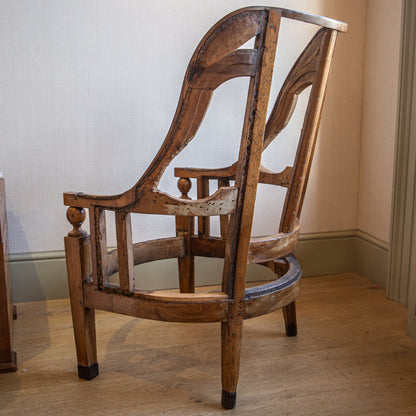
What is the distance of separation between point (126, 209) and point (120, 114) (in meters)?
0.96

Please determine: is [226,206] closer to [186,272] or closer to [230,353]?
[230,353]

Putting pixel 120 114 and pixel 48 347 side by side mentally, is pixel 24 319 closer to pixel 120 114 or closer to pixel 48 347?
pixel 48 347

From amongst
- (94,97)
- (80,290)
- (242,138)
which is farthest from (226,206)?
(94,97)

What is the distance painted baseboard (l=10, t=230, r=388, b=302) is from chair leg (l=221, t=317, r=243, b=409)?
1.05m

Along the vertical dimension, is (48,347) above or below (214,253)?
below

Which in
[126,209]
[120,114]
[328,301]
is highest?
[120,114]

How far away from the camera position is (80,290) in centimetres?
152

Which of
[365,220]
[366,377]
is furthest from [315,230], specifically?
[366,377]

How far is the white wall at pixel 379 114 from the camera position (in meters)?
2.29

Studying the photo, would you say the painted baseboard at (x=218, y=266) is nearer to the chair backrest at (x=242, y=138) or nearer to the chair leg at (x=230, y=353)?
the chair backrest at (x=242, y=138)

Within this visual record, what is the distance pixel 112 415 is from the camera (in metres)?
1.39

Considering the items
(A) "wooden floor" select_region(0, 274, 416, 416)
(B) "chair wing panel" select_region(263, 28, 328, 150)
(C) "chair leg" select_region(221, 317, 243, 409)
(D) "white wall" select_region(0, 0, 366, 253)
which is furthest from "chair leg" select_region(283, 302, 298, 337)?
(D) "white wall" select_region(0, 0, 366, 253)

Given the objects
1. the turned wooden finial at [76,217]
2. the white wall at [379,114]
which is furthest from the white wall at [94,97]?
the turned wooden finial at [76,217]

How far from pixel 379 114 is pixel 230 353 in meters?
1.53
